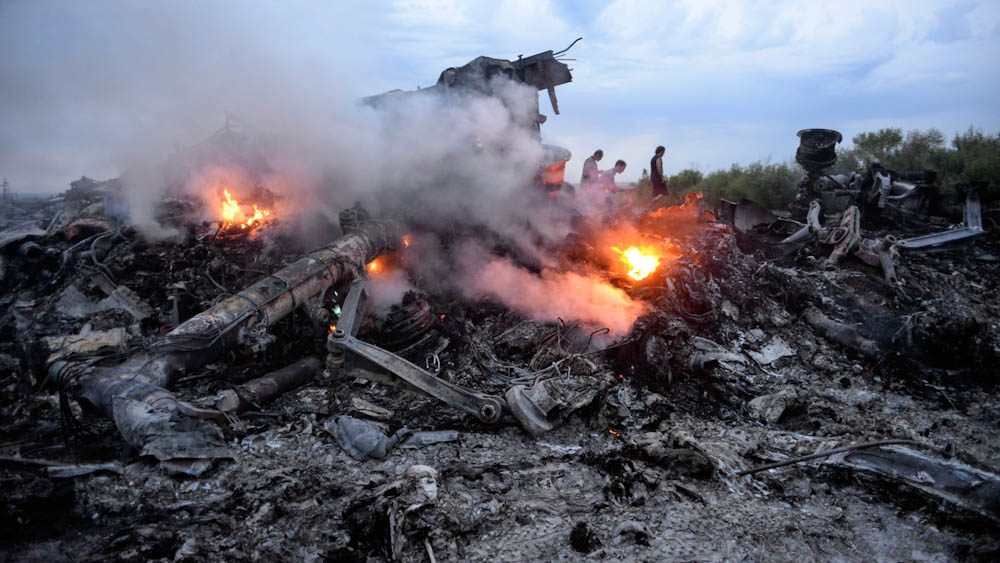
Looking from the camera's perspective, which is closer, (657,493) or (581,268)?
(657,493)

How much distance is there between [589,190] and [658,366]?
836 centimetres

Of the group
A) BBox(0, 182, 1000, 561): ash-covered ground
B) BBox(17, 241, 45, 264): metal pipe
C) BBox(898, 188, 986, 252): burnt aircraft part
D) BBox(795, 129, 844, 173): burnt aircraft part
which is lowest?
BBox(0, 182, 1000, 561): ash-covered ground

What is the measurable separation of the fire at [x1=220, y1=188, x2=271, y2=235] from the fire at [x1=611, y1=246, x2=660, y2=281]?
6603mm

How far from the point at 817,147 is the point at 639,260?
7556 mm

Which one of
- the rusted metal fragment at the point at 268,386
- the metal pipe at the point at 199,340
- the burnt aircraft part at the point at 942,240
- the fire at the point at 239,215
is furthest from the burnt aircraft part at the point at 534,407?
the burnt aircraft part at the point at 942,240

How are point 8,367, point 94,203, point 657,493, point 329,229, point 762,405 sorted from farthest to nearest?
point 94,203
point 329,229
point 8,367
point 762,405
point 657,493

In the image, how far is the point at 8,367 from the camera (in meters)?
5.19

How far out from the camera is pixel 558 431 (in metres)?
4.46

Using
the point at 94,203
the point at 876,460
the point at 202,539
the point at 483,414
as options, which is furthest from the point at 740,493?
the point at 94,203

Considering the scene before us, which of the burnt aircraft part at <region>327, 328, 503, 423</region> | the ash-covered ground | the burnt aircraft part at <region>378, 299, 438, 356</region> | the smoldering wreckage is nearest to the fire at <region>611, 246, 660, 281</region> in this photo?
the smoldering wreckage

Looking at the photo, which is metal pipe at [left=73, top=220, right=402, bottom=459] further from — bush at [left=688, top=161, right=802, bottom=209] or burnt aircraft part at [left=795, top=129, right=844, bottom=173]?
bush at [left=688, top=161, right=802, bottom=209]

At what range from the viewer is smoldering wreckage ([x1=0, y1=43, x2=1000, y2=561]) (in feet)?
9.98

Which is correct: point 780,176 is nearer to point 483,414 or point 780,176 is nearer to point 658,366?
point 658,366

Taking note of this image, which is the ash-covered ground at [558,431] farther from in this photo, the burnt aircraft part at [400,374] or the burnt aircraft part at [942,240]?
the burnt aircraft part at [942,240]
